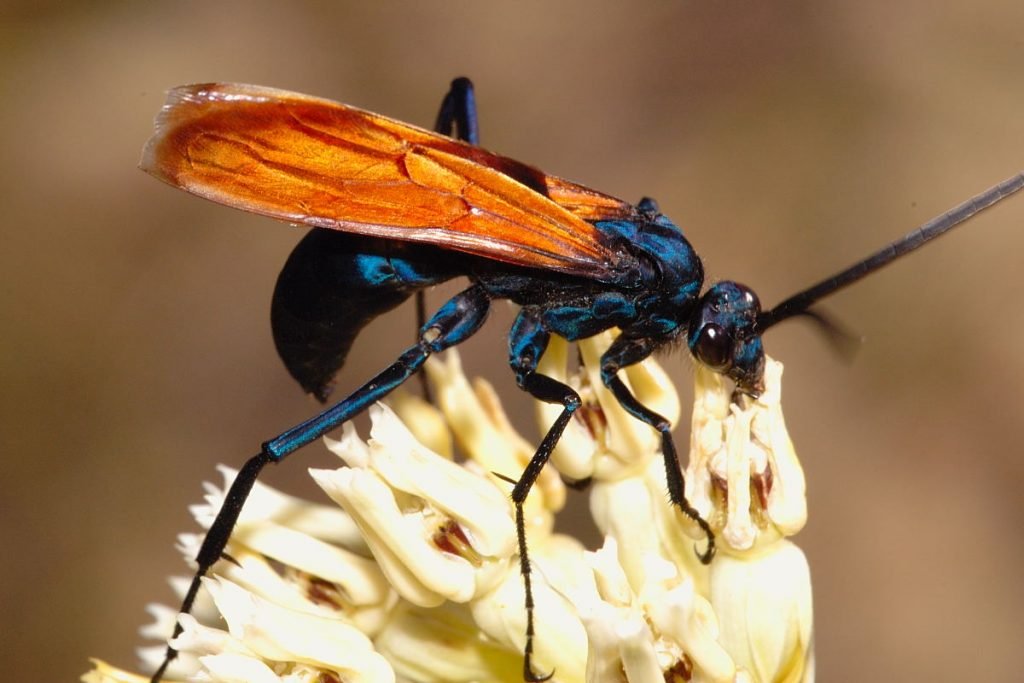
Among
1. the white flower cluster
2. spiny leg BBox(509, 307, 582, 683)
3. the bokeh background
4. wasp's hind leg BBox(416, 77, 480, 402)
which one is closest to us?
the white flower cluster

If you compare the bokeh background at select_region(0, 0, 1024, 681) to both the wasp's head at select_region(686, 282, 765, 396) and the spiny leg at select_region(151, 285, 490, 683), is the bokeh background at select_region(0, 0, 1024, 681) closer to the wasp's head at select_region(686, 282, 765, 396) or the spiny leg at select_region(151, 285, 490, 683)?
the wasp's head at select_region(686, 282, 765, 396)

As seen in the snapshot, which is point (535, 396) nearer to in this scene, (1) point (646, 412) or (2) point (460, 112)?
(1) point (646, 412)

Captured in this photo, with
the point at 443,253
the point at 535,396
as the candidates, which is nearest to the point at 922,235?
the point at 535,396

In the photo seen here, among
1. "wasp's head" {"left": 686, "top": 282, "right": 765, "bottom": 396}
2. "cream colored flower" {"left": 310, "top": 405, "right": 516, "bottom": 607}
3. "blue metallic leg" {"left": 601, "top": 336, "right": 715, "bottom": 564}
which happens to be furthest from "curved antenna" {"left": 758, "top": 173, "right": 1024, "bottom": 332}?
"cream colored flower" {"left": 310, "top": 405, "right": 516, "bottom": 607}

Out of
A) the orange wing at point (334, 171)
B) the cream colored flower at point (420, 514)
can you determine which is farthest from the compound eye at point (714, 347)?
the cream colored flower at point (420, 514)

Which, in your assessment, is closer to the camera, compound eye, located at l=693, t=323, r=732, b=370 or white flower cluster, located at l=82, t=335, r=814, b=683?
white flower cluster, located at l=82, t=335, r=814, b=683
